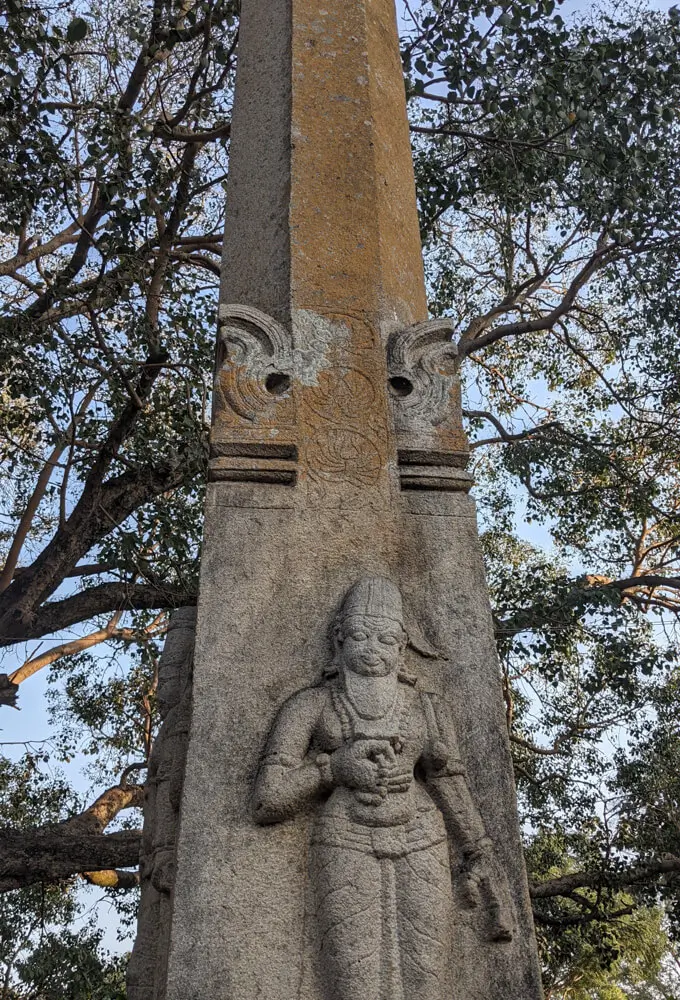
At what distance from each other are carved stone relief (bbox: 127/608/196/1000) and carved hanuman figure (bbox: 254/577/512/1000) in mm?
509

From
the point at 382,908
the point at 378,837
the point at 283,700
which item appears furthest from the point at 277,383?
the point at 382,908

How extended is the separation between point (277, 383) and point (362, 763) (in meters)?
1.56

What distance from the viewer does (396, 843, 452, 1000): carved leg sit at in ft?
9.82

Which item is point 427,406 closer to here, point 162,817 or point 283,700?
point 283,700

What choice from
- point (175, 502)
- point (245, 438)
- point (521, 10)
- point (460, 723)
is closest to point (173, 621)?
point (245, 438)

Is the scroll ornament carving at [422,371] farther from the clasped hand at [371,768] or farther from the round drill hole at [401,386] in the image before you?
the clasped hand at [371,768]

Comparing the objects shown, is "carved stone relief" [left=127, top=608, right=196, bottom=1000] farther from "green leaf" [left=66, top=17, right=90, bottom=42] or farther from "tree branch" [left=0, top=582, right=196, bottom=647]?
"green leaf" [left=66, top=17, right=90, bottom=42]

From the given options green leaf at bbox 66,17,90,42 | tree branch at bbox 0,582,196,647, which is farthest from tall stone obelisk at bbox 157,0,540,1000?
A: tree branch at bbox 0,582,196,647

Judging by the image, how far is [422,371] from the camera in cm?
416

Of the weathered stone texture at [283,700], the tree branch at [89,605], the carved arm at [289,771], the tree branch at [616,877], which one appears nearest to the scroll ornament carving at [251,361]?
the weathered stone texture at [283,700]

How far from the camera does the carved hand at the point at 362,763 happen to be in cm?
316

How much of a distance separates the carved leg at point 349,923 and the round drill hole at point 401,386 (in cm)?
179

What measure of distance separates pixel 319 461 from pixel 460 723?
108cm

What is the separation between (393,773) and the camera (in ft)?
10.4
